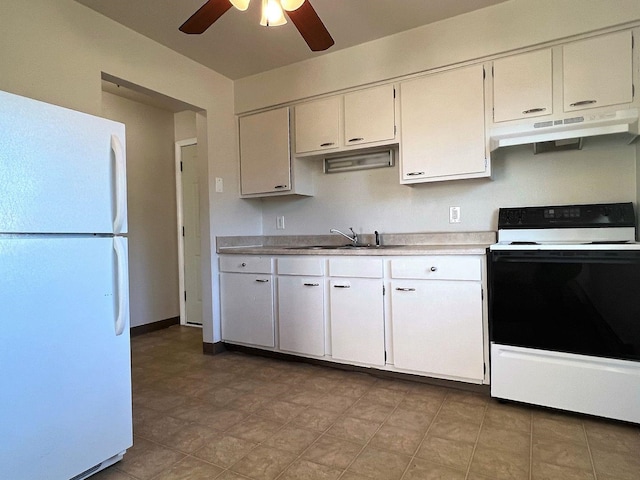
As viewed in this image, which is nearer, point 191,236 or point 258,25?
point 258,25

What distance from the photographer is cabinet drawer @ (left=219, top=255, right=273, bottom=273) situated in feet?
9.84

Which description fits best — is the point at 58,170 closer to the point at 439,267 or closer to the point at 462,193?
the point at 439,267

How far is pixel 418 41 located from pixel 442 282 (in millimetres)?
1681

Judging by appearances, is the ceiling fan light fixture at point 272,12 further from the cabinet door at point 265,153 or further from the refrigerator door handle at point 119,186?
the cabinet door at point 265,153

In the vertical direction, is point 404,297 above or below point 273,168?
below

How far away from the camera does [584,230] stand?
7.52 ft

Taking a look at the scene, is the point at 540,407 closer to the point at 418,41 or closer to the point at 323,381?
the point at 323,381

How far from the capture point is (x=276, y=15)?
1750 mm

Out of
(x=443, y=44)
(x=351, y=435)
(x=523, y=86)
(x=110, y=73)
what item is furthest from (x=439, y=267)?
(x=110, y=73)

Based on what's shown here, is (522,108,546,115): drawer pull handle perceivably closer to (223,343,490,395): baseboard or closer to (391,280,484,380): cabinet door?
(391,280,484,380): cabinet door

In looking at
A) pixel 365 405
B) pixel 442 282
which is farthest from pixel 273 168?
pixel 365 405

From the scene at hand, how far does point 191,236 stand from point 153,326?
42.0 inches

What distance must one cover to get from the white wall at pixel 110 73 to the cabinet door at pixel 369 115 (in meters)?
1.18

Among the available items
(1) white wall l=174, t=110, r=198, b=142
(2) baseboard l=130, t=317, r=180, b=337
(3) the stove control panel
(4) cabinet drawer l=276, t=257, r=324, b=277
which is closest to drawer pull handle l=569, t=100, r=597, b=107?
(3) the stove control panel
